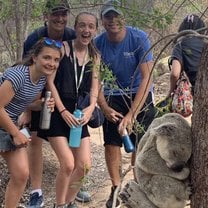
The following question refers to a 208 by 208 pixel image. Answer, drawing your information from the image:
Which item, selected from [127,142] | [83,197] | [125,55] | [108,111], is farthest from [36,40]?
[83,197]

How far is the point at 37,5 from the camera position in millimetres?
5523

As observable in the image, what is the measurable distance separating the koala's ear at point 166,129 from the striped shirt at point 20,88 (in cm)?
173

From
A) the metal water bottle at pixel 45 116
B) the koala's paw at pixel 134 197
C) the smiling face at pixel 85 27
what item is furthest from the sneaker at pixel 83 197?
the koala's paw at pixel 134 197

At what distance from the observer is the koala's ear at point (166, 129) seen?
282 centimetres

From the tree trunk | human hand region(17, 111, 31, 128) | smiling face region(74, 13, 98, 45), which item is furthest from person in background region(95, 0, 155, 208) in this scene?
the tree trunk

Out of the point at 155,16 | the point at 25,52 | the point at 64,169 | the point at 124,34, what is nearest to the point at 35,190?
the point at 64,169

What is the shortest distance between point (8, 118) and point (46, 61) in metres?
0.58

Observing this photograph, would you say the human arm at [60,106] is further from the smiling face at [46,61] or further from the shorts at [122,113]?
the shorts at [122,113]

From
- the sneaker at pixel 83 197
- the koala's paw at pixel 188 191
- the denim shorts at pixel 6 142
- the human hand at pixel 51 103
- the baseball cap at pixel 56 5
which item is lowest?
the sneaker at pixel 83 197

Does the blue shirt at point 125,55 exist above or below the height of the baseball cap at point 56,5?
below

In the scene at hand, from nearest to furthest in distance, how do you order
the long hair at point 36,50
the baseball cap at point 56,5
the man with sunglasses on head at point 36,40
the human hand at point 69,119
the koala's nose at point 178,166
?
the koala's nose at point 178,166 → the baseball cap at point 56,5 → the long hair at point 36,50 → the human hand at point 69,119 → the man with sunglasses on head at point 36,40

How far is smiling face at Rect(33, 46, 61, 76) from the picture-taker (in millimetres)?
4434

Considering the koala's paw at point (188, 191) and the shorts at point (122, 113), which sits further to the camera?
the shorts at point (122, 113)

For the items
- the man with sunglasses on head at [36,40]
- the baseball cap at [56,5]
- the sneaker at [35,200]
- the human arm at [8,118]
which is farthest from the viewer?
the sneaker at [35,200]
